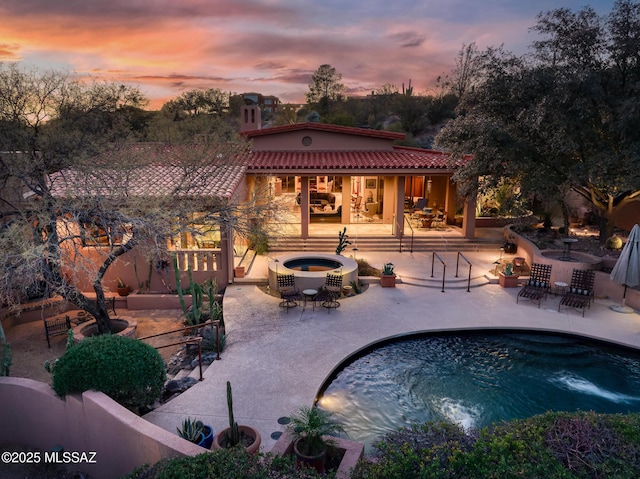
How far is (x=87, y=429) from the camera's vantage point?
6801 mm

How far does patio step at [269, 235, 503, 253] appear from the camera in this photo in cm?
1954

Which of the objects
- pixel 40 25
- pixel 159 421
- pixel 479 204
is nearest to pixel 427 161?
pixel 479 204

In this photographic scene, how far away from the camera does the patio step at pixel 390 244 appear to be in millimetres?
19538

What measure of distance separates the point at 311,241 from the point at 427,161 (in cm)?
681

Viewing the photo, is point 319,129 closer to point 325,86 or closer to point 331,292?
point 331,292

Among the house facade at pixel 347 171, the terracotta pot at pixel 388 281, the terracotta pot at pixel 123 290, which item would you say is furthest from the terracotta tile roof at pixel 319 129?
the terracotta pot at pixel 123 290

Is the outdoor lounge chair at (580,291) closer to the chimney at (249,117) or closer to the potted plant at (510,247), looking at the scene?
the potted plant at (510,247)

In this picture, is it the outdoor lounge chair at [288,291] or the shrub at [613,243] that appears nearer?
the outdoor lounge chair at [288,291]

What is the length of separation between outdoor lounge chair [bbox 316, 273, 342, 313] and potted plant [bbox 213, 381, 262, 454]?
675 cm

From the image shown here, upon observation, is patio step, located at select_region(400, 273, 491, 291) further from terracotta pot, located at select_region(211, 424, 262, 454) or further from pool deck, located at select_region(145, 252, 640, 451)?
terracotta pot, located at select_region(211, 424, 262, 454)

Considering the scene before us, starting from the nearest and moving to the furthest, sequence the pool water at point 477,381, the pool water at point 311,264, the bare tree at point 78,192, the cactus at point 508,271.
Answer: the pool water at point 477,381 < the bare tree at point 78,192 < the cactus at point 508,271 < the pool water at point 311,264

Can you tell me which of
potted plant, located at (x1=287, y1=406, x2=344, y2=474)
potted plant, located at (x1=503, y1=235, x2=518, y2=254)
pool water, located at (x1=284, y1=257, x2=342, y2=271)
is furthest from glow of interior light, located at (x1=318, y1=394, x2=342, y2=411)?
potted plant, located at (x1=503, y1=235, x2=518, y2=254)

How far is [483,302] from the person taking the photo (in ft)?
46.0

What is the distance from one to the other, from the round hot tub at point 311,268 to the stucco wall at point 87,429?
824cm
